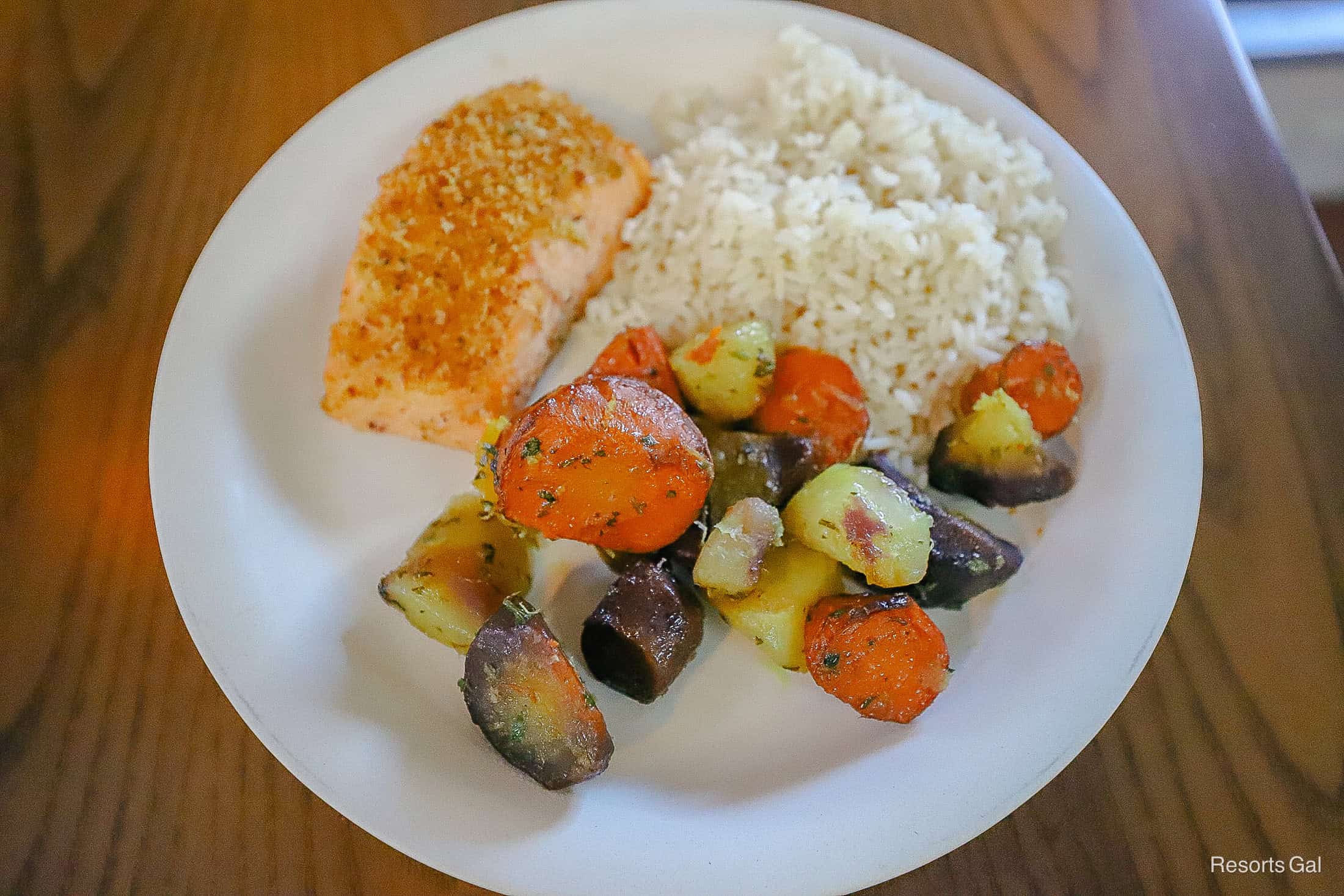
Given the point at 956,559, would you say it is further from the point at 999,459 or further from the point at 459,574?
the point at 459,574

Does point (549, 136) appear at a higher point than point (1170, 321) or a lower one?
lower

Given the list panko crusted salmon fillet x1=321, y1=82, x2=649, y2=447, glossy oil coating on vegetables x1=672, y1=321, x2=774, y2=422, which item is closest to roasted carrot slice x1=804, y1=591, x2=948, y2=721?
glossy oil coating on vegetables x1=672, y1=321, x2=774, y2=422

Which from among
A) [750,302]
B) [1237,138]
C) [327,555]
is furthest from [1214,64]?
[327,555]

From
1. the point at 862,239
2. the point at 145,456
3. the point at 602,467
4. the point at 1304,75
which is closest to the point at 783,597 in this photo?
the point at 602,467

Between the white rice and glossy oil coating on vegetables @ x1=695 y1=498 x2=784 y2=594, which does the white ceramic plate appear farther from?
glossy oil coating on vegetables @ x1=695 y1=498 x2=784 y2=594

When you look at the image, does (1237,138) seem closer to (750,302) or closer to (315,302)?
(750,302)

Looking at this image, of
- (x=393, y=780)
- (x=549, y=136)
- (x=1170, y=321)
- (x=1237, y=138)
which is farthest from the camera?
(x=1237, y=138)
